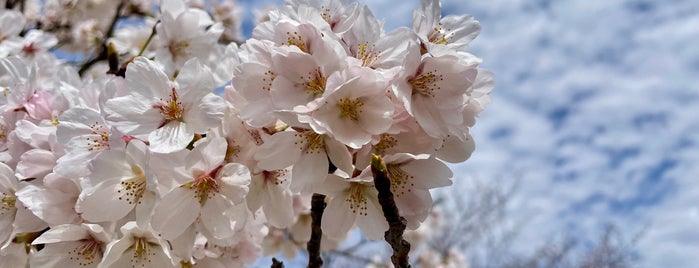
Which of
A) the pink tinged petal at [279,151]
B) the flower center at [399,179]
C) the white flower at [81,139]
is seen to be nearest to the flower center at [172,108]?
the white flower at [81,139]

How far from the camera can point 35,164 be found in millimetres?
1060

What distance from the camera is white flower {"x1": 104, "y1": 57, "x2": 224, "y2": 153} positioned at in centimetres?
99

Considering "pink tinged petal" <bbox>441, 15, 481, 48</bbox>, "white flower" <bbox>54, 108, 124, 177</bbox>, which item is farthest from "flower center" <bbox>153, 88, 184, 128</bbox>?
"pink tinged petal" <bbox>441, 15, 481, 48</bbox>

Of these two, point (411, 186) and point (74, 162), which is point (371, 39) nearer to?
point (411, 186)

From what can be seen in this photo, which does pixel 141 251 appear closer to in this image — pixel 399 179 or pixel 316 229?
pixel 316 229

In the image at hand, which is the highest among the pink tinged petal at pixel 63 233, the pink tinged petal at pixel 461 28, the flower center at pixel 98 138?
the pink tinged petal at pixel 461 28

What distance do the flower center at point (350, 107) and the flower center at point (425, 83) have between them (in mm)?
107

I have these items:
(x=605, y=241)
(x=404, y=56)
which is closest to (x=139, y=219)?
(x=404, y=56)

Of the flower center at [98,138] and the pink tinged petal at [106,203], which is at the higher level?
the flower center at [98,138]

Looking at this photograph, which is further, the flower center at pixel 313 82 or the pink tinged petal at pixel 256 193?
the pink tinged petal at pixel 256 193

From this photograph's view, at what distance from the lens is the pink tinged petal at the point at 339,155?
98cm

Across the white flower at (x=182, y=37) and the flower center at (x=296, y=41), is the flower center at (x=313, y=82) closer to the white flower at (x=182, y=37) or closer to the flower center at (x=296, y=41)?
the flower center at (x=296, y=41)

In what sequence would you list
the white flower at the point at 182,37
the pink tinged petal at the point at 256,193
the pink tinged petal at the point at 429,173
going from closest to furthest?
the pink tinged petal at the point at 429,173 → the pink tinged petal at the point at 256,193 → the white flower at the point at 182,37

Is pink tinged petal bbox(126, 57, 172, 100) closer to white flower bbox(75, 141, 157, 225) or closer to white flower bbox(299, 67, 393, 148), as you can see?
white flower bbox(75, 141, 157, 225)
